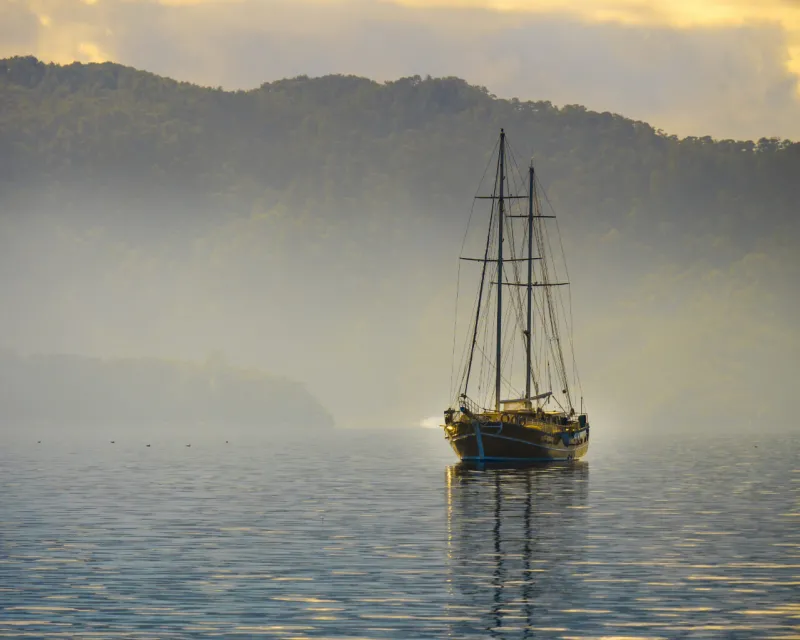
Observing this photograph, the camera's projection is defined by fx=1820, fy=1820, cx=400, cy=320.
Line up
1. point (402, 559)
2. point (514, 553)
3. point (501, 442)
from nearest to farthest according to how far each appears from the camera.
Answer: point (402, 559)
point (514, 553)
point (501, 442)

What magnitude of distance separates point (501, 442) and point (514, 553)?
206 feet

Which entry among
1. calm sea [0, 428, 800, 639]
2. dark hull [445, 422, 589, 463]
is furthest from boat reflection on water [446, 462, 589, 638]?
dark hull [445, 422, 589, 463]

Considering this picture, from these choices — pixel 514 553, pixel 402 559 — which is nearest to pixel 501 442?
pixel 514 553

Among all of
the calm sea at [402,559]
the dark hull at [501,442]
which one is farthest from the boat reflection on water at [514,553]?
the dark hull at [501,442]

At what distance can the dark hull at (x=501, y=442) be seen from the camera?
124 m

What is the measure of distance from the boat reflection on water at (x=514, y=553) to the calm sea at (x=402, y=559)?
0.11 metres

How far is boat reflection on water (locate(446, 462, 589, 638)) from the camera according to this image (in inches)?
1849

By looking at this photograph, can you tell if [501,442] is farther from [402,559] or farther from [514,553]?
[402,559]

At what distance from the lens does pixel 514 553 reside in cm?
6131

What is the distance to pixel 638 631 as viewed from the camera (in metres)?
44.2

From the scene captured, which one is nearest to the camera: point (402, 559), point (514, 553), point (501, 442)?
point (402, 559)

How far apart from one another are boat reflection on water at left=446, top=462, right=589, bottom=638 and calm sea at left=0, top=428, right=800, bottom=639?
110 millimetres

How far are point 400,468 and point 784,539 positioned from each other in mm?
75097

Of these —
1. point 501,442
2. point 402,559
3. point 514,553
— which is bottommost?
point 402,559
